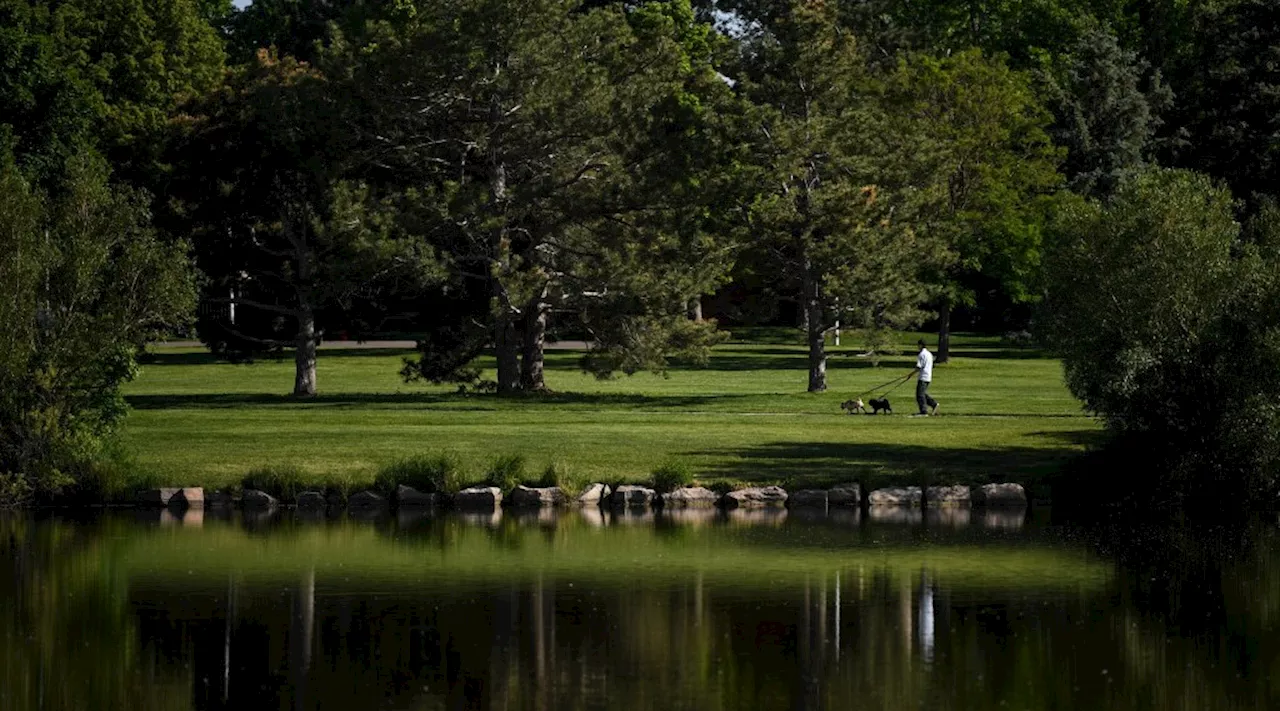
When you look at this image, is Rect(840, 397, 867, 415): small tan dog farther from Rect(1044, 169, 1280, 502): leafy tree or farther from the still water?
the still water

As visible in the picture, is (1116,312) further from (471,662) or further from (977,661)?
(471,662)

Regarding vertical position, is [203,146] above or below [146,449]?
above

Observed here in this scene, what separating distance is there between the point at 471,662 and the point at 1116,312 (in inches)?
671

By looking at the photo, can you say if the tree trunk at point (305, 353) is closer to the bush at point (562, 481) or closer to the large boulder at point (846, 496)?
the bush at point (562, 481)

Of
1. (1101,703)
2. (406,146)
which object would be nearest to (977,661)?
(1101,703)

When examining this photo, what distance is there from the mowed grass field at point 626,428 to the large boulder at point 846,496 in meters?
0.42

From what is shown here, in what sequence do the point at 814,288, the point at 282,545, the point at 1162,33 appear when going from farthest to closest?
the point at 1162,33 → the point at 814,288 → the point at 282,545

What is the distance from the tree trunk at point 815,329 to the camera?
5859 centimetres

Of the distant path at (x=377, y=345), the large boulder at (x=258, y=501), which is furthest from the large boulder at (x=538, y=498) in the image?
the distant path at (x=377, y=345)

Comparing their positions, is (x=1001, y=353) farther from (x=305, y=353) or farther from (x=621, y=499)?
(x=621, y=499)

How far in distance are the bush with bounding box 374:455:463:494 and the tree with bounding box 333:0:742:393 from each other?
15700 mm

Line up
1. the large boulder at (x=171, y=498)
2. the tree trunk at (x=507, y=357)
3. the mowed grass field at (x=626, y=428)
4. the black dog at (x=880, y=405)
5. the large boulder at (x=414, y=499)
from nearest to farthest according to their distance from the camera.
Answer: the large boulder at (x=171, y=498), the large boulder at (x=414, y=499), the mowed grass field at (x=626, y=428), the black dog at (x=880, y=405), the tree trunk at (x=507, y=357)

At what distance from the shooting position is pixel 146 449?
40094 millimetres

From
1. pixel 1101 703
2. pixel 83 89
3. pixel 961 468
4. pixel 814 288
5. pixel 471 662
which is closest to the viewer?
pixel 1101 703
